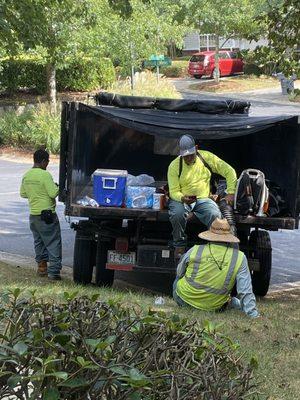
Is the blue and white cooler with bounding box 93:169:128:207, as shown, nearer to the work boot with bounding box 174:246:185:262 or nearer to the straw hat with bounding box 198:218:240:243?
the work boot with bounding box 174:246:185:262

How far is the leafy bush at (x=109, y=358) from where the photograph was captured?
109 inches

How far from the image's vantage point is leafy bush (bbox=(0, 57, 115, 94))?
104ft

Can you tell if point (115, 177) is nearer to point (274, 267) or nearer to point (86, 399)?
point (274, 267)

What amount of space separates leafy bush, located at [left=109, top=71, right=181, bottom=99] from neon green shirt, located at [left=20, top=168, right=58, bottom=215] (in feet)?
58.2

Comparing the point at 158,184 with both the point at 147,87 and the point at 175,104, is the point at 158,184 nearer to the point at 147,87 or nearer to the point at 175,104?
the point at 175,104

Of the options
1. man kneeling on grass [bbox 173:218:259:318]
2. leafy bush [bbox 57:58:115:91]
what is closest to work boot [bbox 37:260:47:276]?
man kneeling on grass [bbox 173:218:259:318]

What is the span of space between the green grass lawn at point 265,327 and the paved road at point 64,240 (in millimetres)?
1543

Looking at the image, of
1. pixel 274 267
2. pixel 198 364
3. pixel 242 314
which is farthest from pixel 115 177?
pixel 198 364

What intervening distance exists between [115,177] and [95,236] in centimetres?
83

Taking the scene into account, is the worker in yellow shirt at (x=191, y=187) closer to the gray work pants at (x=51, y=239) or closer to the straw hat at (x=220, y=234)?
the straw hat at (x=220, y=234)

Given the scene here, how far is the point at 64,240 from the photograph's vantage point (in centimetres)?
1305

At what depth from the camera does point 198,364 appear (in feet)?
9.62

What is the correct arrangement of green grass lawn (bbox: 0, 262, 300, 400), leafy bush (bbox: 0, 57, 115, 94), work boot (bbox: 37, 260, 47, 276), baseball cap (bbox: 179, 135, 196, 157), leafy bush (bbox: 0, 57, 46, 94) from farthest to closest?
leafy bush (bbox: 0, 57, 115, 94) < leafy bush (bbox: 0, 57, 46, 94) < work boot (bbox: 37, 260, 47, 276) < baseball cap (bbox: 179, 135, 196, 157) < green grass lawn (bbox: 0, 262, 300, 400)

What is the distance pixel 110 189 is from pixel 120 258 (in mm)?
807
